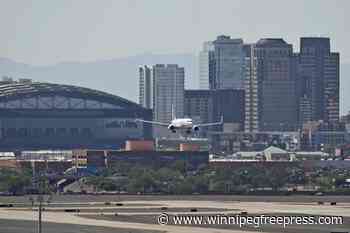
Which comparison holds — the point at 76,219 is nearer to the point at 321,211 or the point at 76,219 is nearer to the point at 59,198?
the point at 321,211

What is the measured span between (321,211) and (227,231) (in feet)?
83.8

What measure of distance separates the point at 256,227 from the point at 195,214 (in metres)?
16.9

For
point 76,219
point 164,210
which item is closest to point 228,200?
point 164,210

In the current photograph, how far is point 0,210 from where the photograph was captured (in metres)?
165

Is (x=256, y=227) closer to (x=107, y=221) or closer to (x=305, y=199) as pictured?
(x=107, y=221)

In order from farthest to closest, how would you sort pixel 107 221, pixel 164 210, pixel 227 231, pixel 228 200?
pixel 228 200, pixel 164 210, pixel 107 221, pixel 227 231

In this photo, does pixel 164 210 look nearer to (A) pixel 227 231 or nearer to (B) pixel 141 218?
(B) pixel 141 218

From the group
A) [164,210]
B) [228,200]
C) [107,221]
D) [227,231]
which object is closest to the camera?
[227,231]

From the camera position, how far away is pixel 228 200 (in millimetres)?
187500

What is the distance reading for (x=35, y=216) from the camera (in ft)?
507

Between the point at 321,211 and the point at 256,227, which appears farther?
the point at 321,211

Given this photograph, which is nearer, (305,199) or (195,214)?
(195,214)

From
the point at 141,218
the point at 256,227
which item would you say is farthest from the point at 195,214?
the point at 256,227

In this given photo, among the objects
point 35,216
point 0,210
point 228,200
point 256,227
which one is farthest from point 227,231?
point 228,200
